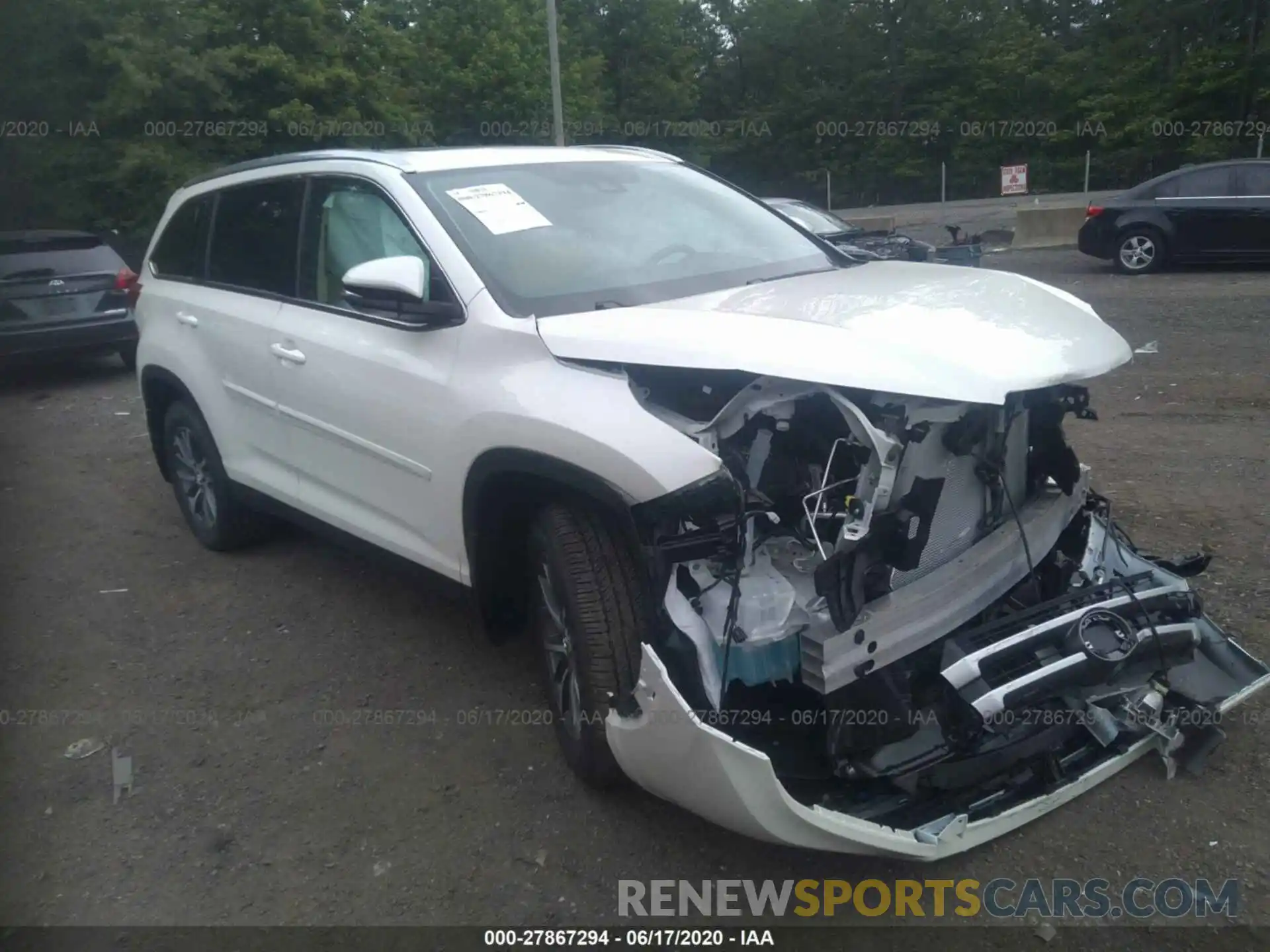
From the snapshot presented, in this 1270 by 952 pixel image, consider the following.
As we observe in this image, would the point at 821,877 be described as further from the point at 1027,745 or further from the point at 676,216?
the point at 676,216

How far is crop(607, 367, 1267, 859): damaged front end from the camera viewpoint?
2762mm

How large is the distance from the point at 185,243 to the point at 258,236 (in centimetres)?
87

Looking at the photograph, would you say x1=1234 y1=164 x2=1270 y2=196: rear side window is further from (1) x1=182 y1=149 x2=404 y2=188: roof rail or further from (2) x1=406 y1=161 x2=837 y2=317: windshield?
(1) x1=182 y1=149 x2=404 y2=188: roof rail

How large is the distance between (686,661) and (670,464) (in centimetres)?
52

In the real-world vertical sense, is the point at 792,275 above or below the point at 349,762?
above

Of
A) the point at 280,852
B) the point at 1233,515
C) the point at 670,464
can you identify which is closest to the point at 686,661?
the point at 670,464

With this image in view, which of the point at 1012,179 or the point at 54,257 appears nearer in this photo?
the point at 54,257

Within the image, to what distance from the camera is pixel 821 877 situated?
3.00 metres

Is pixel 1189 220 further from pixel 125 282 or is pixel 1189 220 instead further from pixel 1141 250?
pixel 125 282

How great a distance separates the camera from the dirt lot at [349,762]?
304 centimetres

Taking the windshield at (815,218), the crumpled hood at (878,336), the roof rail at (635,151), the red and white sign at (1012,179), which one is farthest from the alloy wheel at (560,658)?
the red and white sign at (1012,179)

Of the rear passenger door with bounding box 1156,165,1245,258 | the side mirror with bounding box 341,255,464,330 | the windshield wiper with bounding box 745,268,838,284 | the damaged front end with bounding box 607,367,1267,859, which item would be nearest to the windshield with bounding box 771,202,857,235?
the rear passenger door with bounding box 1156,165,1245,258

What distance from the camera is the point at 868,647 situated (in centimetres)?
288

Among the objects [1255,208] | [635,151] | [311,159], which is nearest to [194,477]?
[311,159]
